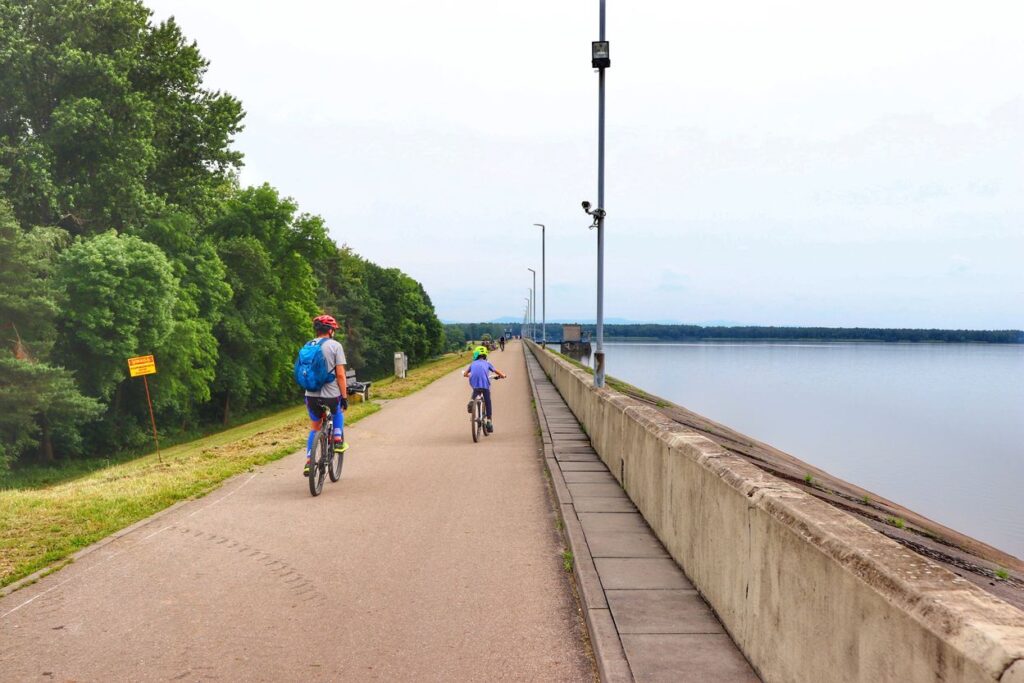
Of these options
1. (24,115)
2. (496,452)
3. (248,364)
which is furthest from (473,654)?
(248,364)

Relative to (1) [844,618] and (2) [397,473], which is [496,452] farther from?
(1) [844,618]

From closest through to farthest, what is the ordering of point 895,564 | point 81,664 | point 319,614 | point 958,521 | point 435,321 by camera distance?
point 895,564
point 81,664
point 319,614
point 958,521
point 435,321

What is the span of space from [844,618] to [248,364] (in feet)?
141

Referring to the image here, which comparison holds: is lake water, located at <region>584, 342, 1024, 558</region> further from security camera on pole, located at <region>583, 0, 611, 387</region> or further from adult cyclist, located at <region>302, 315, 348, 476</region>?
adult cyclist, located at <region>302, 315, 348, 476</region>

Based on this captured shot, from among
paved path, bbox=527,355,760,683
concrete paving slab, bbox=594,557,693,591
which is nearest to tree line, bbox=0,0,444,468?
paved path, bbox=527,355,760,683

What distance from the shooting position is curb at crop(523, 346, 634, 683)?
395 centimetres

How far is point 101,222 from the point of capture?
29.6 metres

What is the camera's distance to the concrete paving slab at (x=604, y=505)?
792 centimetres

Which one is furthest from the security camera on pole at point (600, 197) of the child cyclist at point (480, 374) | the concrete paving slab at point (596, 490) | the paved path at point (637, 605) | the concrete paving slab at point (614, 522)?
the concrete paving slab at point (614, 522)

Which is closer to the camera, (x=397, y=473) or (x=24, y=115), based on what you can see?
(x=397, y=473)

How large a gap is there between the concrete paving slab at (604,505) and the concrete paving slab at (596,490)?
0.70 ft

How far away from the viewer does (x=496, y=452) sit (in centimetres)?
1272

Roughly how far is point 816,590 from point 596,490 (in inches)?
233

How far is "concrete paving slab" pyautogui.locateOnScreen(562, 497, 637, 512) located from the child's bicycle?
5.56m
